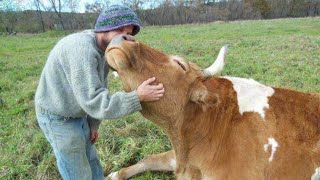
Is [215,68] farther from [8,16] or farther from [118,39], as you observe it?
[8,16]

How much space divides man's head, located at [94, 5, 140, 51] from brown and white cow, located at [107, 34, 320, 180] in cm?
28

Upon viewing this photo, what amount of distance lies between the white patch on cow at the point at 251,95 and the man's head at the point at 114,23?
1136mm

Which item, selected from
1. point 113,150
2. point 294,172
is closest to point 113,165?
point 113,150

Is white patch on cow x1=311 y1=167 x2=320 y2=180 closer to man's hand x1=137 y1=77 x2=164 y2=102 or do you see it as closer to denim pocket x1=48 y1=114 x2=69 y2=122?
man's hand x1=137 y1=77 x2=164 y2=102

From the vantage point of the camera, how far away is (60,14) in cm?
4997

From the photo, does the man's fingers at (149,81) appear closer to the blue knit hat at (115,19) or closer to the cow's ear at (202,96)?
the cow's ear at (202,96)

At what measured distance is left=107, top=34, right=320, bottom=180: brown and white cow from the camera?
339 centimetres

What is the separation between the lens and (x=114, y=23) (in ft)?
10.7

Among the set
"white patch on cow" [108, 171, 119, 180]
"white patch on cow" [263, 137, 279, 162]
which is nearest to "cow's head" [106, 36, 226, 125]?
"white patch on cow" [263, 137, 279, 162]

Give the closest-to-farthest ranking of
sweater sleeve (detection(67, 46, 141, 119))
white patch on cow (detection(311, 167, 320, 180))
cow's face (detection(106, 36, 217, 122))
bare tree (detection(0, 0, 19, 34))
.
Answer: sweater sleeve (detection(67, 46, 141, 119)), cow's face (detection(106, 36, 217, 122)), white patch on cow (detection(311, 167, 320, 180)), bare tree (detection(0, 0, 19, 34))

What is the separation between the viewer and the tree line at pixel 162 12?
152ft

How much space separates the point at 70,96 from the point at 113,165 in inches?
70.5

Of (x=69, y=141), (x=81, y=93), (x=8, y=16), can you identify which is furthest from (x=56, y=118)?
(x=8, y=16)

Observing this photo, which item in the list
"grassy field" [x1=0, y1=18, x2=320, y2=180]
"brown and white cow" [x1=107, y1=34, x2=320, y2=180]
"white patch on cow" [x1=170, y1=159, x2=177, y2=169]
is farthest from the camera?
"grassy field" [x1=0, y1=18, x2=320, y2=180]
